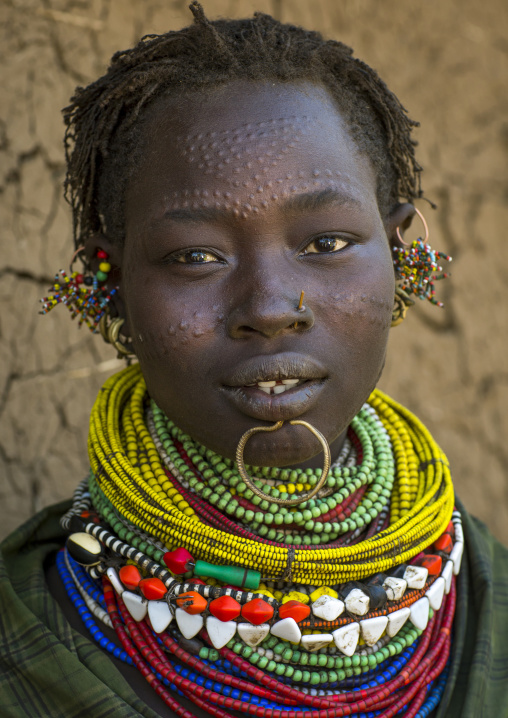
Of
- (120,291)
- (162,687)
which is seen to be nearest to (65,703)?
(162,687)

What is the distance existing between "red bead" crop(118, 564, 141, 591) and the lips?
17.5 inches

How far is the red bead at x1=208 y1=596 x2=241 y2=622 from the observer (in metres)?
1.44

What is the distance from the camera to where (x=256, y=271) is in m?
1.39

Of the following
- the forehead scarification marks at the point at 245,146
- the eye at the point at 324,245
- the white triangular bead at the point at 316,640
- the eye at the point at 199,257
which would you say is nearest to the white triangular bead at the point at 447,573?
the white triangular bead at the point at 316,640

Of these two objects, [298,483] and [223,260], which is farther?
[298,483]

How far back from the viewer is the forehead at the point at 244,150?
1.41 metres

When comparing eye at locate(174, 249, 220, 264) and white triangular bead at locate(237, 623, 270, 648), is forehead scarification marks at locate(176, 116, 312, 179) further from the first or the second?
white triangular bead at locate(237, 623, 270, 648)

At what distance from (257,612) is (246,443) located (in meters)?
0.34

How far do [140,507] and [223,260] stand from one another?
21.6 inches

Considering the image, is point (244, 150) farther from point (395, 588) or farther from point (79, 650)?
point (79, 650)

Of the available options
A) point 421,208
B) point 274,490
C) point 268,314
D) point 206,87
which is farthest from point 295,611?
point 421,208

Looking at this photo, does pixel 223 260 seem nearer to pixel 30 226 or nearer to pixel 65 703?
pixel 65 703

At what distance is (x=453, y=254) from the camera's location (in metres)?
3.49

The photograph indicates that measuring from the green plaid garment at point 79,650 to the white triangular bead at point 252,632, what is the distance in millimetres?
232
